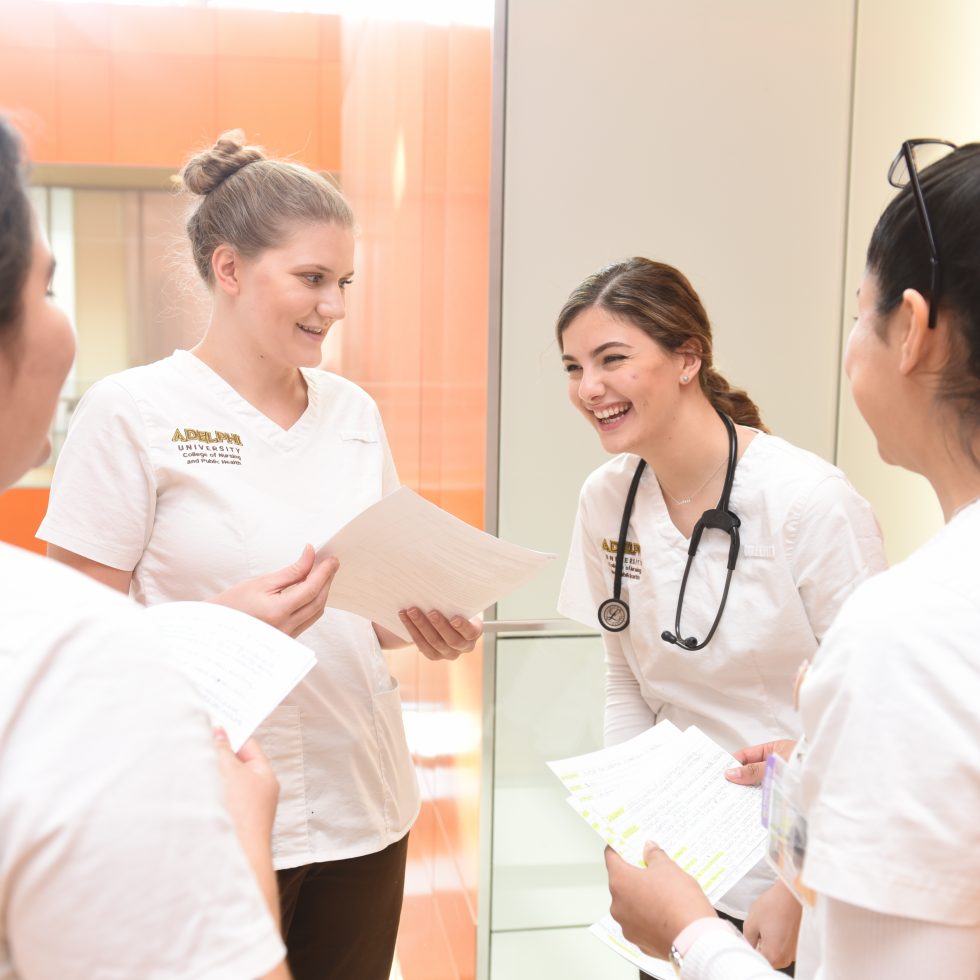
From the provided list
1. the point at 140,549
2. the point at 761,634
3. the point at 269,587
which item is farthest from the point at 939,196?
the point at 140,549

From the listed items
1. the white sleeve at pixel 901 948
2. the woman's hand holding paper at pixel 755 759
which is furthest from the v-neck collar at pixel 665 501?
the white sleeve at pixel 901 948

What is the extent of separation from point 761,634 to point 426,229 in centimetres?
210

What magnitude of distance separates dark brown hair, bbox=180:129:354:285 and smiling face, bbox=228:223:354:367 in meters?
0.02

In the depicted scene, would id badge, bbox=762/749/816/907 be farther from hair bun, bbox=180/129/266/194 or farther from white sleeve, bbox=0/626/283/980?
hair bun, bbox=180/129/266/194

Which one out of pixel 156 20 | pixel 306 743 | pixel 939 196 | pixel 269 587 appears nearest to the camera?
pixel 939 196

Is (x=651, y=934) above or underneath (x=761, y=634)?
underneath

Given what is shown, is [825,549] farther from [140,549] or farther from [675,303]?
[140,549]

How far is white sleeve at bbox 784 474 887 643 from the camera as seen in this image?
1.50 m

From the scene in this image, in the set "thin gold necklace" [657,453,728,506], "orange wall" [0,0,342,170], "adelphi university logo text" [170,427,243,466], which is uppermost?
"orange wall" [0,0,342,170]

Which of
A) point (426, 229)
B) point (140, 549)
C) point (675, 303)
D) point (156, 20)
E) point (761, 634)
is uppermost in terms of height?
point (156, 20)

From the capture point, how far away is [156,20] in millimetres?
5746

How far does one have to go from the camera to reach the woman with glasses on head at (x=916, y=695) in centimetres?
72

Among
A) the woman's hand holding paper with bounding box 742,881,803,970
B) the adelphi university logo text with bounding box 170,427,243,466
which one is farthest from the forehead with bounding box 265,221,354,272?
the woman's hand holding paper with bounding box 742,881,803,970

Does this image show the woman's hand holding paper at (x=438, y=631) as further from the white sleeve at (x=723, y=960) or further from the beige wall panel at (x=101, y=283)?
the beige wall panel at (x=101, y=283)
